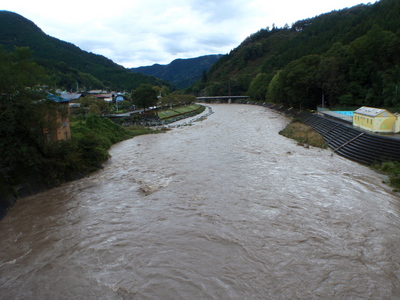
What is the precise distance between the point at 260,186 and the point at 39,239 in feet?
33.9

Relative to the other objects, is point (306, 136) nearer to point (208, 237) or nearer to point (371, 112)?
point (371, 112)

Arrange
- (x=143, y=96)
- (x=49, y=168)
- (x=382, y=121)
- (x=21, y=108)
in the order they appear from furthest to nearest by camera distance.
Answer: (x=143, y=96) → (x=382, y=121) → (x=49, y=168) → (x=21, y=108)

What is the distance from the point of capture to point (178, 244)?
9758mm

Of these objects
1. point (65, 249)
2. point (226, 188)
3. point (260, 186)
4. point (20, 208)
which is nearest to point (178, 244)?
point (65, 249)

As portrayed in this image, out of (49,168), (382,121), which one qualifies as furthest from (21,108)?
(382,121)

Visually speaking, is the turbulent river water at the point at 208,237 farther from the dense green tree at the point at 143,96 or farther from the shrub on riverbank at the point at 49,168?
the dense green tree at the point at 143,96

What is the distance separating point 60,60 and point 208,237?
13197 centimetres

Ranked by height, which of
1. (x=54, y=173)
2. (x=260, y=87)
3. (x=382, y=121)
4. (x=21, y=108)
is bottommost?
(x=54, y=173)

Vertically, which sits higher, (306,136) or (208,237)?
(306,136)

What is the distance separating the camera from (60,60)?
4754 inches

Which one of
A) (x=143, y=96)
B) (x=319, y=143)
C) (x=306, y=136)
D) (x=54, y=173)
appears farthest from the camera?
(x=143, y=96)

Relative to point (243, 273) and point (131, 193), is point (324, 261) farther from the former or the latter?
point (131, 193)

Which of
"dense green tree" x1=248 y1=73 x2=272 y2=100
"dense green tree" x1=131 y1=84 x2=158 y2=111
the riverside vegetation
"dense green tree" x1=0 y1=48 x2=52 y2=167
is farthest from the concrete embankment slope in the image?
"dense green tree" x1=248 y1=73 x2=272 y2=100

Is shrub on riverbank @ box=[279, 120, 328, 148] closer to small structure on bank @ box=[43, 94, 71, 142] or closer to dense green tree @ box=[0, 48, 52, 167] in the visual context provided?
small structure on bank @ box=[43, 94, 71, 142]
